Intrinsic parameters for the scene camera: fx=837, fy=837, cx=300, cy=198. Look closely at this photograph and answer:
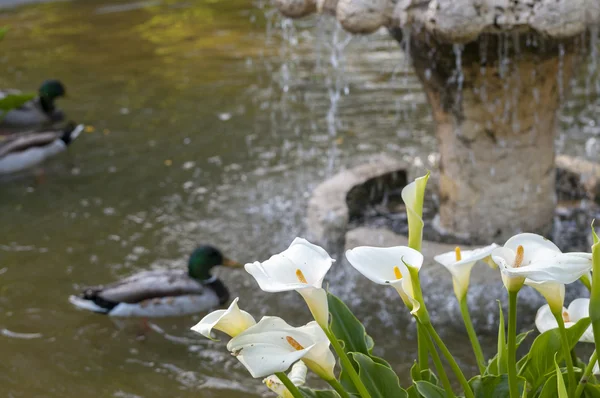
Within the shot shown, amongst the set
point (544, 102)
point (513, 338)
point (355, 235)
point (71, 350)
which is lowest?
point (71, 350)

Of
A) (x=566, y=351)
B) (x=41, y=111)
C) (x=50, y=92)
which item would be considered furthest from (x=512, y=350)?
(x=41, y=111)

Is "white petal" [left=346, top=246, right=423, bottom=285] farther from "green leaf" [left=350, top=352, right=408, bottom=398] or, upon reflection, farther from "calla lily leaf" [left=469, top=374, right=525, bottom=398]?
"calla lily leaf" [left=469, top=374, right=525, bottom=398]

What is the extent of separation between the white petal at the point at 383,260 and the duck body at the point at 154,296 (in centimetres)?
289

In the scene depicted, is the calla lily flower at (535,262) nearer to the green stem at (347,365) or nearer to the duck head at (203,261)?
the green stem at (347,365)

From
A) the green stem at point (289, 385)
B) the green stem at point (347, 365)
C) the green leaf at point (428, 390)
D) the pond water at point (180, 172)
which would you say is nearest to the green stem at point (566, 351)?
the green leaf at point (428, 390)

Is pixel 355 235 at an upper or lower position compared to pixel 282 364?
lower

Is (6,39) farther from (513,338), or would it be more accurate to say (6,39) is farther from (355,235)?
(513,338)

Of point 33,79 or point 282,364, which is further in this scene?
point 33,79

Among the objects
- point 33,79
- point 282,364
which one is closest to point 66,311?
point 282,364

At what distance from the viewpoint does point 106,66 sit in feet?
30.0

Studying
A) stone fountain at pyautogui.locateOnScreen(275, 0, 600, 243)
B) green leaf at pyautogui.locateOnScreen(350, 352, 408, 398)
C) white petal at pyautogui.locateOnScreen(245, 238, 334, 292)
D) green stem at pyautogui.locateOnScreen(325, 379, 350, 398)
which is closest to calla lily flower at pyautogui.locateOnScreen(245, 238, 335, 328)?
white petal at pyautogui.locateOnScreen(245, 238, 334, 292)

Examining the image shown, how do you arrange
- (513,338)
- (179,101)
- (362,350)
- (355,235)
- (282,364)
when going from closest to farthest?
(282,364), (513,338), (362,350), (355,235), (179,101)

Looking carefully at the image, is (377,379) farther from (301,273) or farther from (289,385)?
(301,273)

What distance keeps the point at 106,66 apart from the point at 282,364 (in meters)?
8.18
